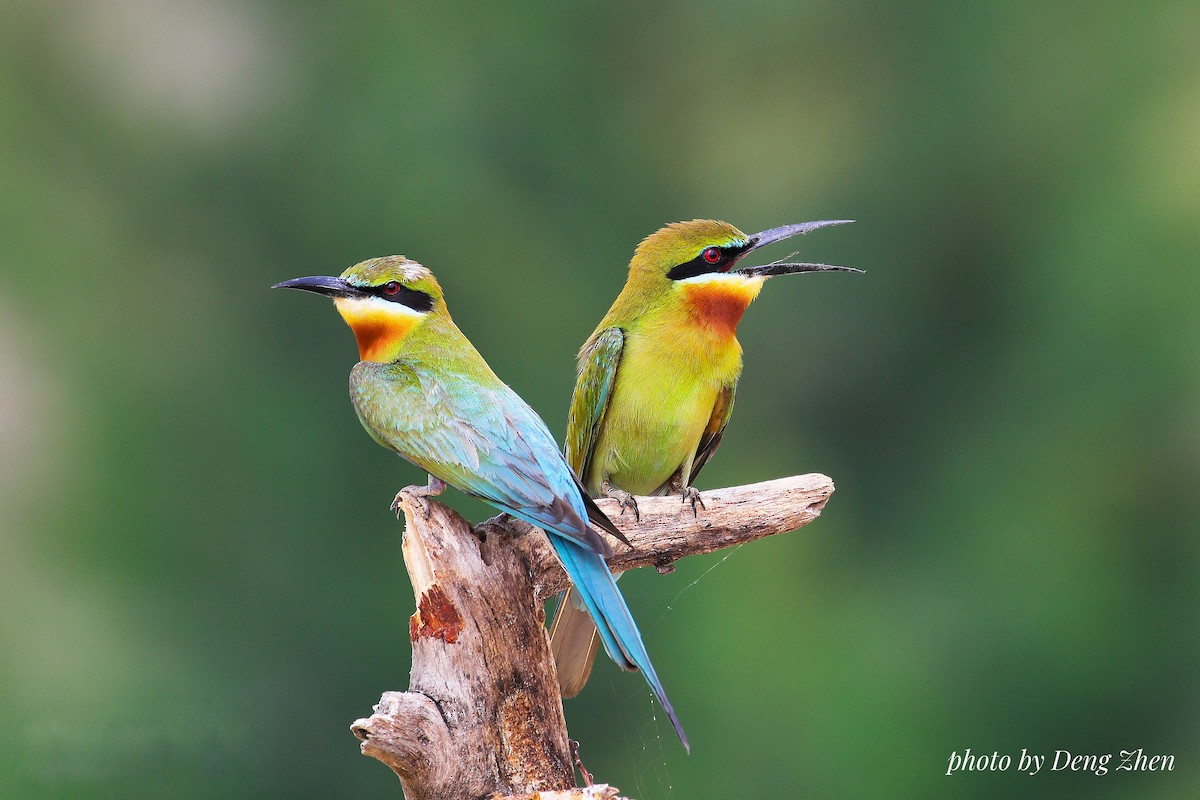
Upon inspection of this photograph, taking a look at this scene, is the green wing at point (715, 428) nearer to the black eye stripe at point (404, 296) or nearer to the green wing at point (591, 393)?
the green wing at point (591, 393)

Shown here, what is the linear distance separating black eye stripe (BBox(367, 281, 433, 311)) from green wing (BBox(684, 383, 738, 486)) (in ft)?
2.06

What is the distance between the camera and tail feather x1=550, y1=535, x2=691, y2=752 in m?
1.92

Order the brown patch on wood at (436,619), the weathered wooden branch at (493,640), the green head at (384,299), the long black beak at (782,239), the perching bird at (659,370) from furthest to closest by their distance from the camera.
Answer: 1. the perching bird at (659,370)
2. the long black beak at (782,239)
3. the green head at (384,299)
4. the brown patch on wood at (436,619)
5. the weathered wooden branch at (493,640)

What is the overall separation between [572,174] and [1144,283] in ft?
8.66

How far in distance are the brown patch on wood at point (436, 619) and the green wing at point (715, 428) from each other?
2.44ft

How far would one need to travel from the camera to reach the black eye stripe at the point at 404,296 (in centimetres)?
227

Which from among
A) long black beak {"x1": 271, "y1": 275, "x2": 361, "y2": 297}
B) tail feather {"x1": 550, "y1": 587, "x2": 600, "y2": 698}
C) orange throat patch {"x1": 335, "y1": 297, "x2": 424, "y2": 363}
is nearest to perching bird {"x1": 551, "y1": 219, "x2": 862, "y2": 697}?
tail feather {"x1": 550, "y1": 587, "x2": 600, "y2": 698}

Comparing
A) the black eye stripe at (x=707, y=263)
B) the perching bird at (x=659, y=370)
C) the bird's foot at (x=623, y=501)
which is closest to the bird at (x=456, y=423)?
the bird's foot at (x=623, y=501)

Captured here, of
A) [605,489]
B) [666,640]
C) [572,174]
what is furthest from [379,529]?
[605,489]

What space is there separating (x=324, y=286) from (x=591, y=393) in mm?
611

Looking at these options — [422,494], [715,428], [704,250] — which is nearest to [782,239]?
[704,250]

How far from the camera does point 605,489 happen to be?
261 centimetres

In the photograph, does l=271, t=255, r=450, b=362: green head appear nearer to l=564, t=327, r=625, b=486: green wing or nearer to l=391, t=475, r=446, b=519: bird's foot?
l=391, t=475, r=446, b=519: bird's foot

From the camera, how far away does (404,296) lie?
2293 mm
